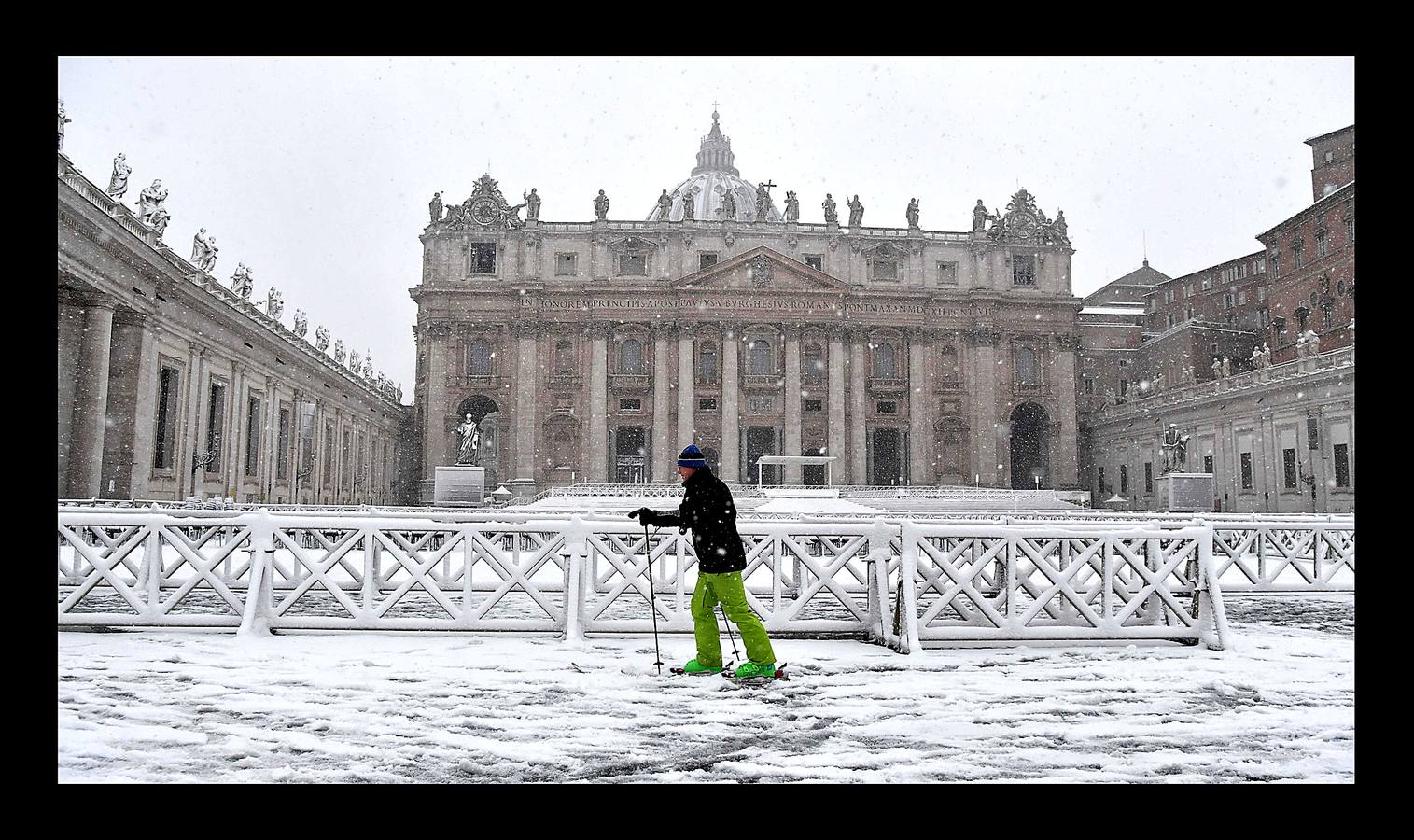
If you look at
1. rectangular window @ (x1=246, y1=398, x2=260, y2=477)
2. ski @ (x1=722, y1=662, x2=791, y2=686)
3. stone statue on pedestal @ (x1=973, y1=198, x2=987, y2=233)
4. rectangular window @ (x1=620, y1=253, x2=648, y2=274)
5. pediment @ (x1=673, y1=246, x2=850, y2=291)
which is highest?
stone statue on pedestal @ (x1=973, y1=198, x2=987, y2=233)

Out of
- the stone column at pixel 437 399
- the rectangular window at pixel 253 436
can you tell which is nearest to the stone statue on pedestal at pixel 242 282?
the rectangular window at pixel 253 436

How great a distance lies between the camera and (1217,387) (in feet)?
151

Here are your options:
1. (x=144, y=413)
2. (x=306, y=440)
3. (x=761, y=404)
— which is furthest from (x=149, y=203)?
(x=761, y=404)

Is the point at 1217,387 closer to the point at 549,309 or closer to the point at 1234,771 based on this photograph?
the point at 549,309

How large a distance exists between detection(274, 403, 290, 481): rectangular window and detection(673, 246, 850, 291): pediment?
87.9 ft

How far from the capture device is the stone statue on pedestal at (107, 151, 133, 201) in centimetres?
2450

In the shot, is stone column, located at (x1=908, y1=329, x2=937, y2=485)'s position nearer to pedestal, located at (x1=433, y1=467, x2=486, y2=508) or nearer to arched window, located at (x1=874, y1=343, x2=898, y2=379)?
arched window, located at (x1=874, y1=343, x2=898, y2=379)

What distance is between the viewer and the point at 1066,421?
61094mm

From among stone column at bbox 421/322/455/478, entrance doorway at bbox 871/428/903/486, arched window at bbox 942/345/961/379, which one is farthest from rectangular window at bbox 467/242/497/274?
arched window at bbox 942/345/961/379

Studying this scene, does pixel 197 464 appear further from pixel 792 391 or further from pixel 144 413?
pixel 792 391

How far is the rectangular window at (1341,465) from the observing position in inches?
1436
